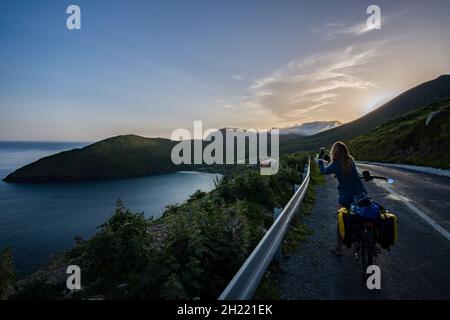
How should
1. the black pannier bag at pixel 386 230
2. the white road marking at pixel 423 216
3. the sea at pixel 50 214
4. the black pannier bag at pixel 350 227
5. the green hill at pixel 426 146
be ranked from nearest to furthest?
the black pannier bag at pixel 386 230 → the black pannier bag at pixel 350 227 → the white road marking at pixel 423 216 → the green hill at pixel 426 146 → the sea at pixel 50 214

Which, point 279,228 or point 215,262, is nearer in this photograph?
point 215,262

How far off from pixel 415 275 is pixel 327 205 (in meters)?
5.73

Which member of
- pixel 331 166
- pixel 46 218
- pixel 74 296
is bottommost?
pixel 46 218

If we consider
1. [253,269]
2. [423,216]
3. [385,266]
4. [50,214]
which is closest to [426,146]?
[423,216]

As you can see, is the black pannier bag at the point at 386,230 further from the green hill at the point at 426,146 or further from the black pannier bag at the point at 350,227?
the green hill at the point at 426,146

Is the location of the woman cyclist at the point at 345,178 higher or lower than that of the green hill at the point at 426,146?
lower

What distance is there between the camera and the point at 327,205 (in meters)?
9.94

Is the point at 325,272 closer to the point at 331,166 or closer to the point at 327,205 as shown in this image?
the point at 331,166

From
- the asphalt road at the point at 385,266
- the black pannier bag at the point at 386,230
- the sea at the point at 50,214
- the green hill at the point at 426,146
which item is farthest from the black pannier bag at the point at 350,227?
the sea at the point at 50,214

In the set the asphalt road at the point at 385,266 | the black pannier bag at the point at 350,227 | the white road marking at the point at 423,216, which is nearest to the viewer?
the asphalt road at the point at 385,266

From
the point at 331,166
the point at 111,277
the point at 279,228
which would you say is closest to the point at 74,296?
the point at 111,277

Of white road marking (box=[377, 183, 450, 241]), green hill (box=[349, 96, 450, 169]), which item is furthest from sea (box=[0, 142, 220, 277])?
green hill (box=[349, 96, 450, 169])

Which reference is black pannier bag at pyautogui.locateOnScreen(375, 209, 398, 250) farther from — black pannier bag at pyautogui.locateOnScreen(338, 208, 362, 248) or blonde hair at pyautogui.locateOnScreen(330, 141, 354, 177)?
blonde hair at pyautogui.locateOnScreen(330, 141, 354, 177)

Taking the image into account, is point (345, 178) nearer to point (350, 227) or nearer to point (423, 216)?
point (350, 227)
